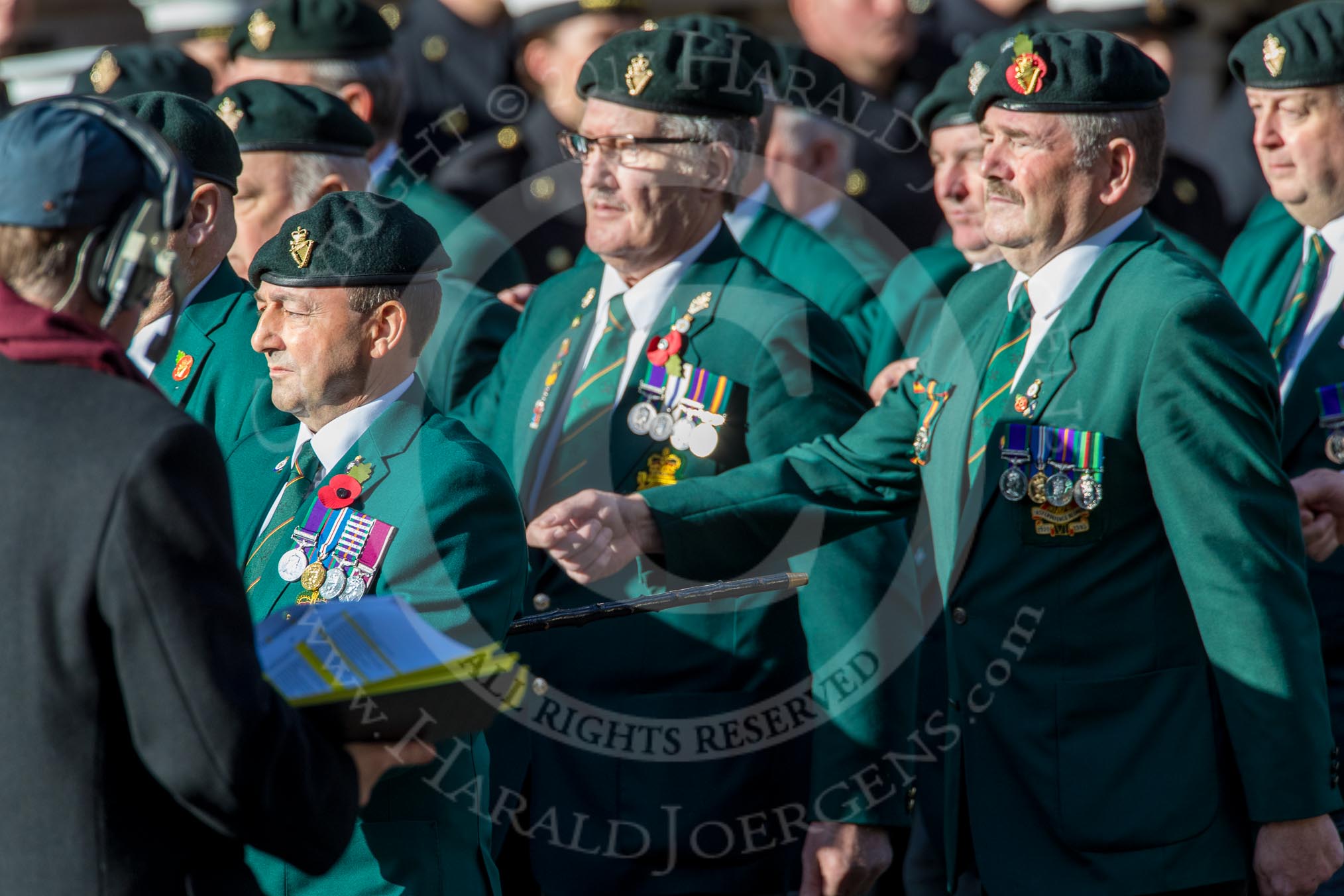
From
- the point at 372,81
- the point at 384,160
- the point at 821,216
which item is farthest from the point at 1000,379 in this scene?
the point at 372,81

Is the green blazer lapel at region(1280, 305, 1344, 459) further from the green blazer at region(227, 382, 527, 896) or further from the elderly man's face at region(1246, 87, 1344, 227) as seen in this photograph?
the green blazer at region(227, 382, 527, 896)

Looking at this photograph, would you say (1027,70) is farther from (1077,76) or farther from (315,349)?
(315,349)

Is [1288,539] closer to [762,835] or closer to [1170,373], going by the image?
[1170,373]

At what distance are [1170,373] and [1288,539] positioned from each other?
0.39 meters

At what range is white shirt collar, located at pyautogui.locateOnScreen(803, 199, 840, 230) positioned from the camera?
658cm

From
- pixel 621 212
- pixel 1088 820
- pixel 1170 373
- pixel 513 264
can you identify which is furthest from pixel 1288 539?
pixel 513 264

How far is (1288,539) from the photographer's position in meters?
3.54

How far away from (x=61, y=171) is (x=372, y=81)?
403 centimetres

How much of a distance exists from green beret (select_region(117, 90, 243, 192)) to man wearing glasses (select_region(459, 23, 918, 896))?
886mm

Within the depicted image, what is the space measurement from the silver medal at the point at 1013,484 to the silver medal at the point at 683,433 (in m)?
0.94

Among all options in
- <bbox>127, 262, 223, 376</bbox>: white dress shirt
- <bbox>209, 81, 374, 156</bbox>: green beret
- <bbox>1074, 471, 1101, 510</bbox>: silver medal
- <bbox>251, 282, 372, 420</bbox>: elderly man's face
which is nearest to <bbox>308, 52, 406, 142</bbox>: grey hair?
<bbox>209, 81, 374, 156</bbox>: green beret

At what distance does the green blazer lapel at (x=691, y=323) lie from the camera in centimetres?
450

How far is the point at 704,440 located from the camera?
4445 mm

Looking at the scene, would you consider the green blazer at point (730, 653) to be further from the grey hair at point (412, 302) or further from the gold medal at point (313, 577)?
the gold medal at point (313, 577)
